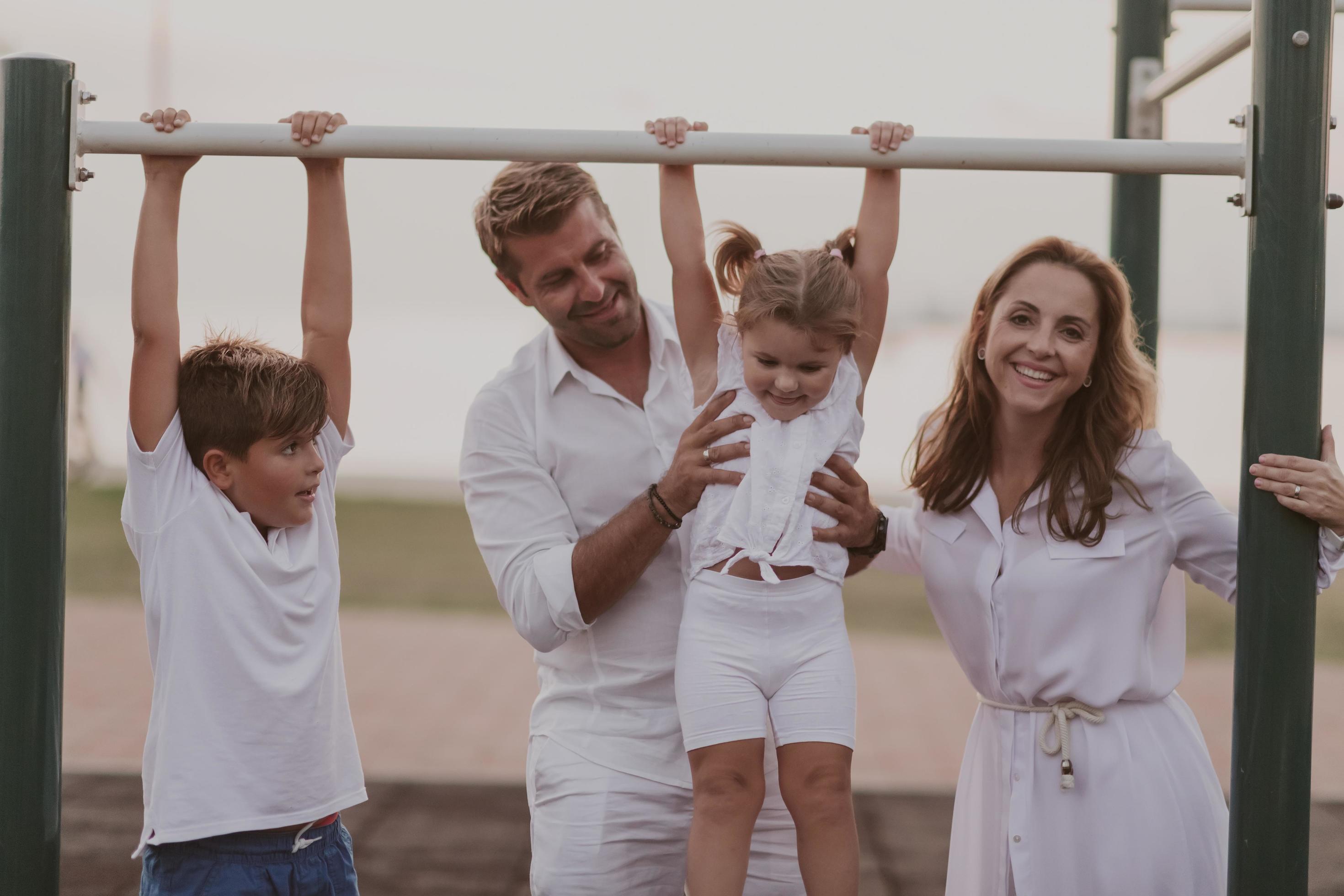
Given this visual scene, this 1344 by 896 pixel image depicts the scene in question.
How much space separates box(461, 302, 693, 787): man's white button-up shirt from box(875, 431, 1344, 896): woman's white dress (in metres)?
0.56

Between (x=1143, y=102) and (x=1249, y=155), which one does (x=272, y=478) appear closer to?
(x=1249, y=155)

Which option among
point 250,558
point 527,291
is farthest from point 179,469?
point 527,291

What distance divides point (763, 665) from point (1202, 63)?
144 centimetres

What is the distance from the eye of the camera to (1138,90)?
2900 millimetres

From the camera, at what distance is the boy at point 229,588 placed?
2146 mm

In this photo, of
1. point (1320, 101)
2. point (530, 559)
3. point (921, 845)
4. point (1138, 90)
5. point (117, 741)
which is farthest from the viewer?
point (117, 741)

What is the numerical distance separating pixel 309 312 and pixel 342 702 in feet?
2.24

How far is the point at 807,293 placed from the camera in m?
2.25

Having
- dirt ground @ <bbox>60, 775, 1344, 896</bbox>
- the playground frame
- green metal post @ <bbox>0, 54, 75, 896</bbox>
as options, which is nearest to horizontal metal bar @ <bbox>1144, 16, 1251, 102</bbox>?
the playground frame

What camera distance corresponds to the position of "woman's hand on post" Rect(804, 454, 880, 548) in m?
2.30

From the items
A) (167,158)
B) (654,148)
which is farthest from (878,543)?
(167,158)

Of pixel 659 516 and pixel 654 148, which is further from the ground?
pixel 654 148

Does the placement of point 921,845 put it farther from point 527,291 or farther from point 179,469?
point 179,469

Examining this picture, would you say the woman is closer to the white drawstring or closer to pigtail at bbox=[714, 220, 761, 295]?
pigtail at bbox=[714, 220, 761, 295]
